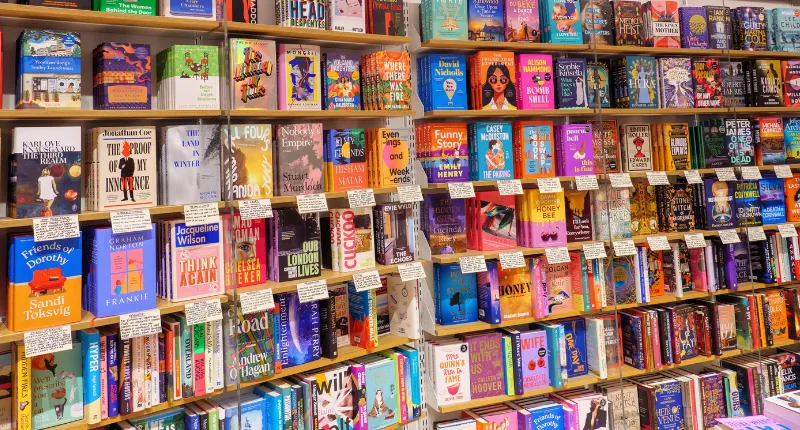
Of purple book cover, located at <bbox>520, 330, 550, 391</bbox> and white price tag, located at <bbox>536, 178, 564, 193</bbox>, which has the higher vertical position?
white price tag, located at <bbox>536, 178, 564, 193</bbox>

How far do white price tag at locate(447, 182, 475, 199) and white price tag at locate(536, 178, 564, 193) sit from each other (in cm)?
40

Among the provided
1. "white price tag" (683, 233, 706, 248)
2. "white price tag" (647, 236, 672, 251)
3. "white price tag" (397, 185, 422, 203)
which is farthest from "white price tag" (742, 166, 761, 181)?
"white price tag" (397, 185, 422, 203)

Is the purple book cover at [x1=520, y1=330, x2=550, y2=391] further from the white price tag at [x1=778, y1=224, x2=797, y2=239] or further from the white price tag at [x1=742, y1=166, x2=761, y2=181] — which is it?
the white price tag at [x1=778, y1=224, x2=797, y2=239]

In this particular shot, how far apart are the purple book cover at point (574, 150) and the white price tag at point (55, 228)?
2.41 m

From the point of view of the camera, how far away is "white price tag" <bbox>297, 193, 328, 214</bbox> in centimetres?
249

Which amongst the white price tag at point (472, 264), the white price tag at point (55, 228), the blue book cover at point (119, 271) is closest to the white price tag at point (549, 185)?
the white price tag at point (472, 264)

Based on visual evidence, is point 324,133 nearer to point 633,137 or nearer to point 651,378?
point 633,137

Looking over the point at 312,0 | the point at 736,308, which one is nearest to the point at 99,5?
the point at 312,0

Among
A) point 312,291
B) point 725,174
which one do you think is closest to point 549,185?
point 725,174

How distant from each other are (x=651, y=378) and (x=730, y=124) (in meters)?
1.66

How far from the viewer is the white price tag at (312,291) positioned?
8.10 ft

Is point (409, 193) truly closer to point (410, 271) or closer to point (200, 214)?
point (410, 271)

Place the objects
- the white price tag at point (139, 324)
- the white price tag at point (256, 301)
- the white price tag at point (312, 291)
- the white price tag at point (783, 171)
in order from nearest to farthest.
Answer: the white price tag at point (139, 324)
the white price tag at point (256, 301)
the white price tag at point (312, 291)
the white price tag at point (783, 171)

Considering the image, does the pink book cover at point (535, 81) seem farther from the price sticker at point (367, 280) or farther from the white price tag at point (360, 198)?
the price sticker at point (367, 280)
